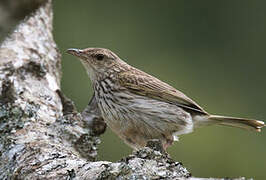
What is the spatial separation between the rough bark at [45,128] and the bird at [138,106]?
27 centimetres

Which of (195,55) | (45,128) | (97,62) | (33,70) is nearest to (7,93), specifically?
(45,128)

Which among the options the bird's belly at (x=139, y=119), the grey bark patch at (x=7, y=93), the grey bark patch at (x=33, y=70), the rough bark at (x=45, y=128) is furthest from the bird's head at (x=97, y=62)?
the grey bark patch at (x=7, y=93)

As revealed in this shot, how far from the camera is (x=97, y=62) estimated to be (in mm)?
5457

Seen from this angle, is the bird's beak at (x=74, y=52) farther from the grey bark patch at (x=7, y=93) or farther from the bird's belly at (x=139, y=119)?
the grey bark patch at (x=7, y=93)

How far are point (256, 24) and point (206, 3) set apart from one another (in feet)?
4.30

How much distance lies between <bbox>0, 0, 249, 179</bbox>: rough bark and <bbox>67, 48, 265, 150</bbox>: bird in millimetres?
272

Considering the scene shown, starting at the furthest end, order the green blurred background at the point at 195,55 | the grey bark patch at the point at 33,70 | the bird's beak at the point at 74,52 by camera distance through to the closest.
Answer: the green blurred background at the point at 195,55
the bird's beak at the point at 74,52
the grey bark patch at the point at 33,70

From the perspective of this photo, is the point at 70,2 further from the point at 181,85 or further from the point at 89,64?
the point at 89,64

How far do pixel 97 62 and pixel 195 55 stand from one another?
5021 mm

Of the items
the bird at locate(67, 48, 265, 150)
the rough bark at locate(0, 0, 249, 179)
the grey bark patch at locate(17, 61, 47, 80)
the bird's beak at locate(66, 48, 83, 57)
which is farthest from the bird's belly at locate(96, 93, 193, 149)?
Result: the bird's beak at locate(66, 48, 83, 57)

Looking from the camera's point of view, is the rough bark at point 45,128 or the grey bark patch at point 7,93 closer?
the rough bark at point 45,128

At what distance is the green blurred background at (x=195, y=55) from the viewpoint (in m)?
8.12

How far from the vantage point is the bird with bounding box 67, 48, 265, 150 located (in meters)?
4.57

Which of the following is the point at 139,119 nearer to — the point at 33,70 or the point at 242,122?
the point at 33,70
